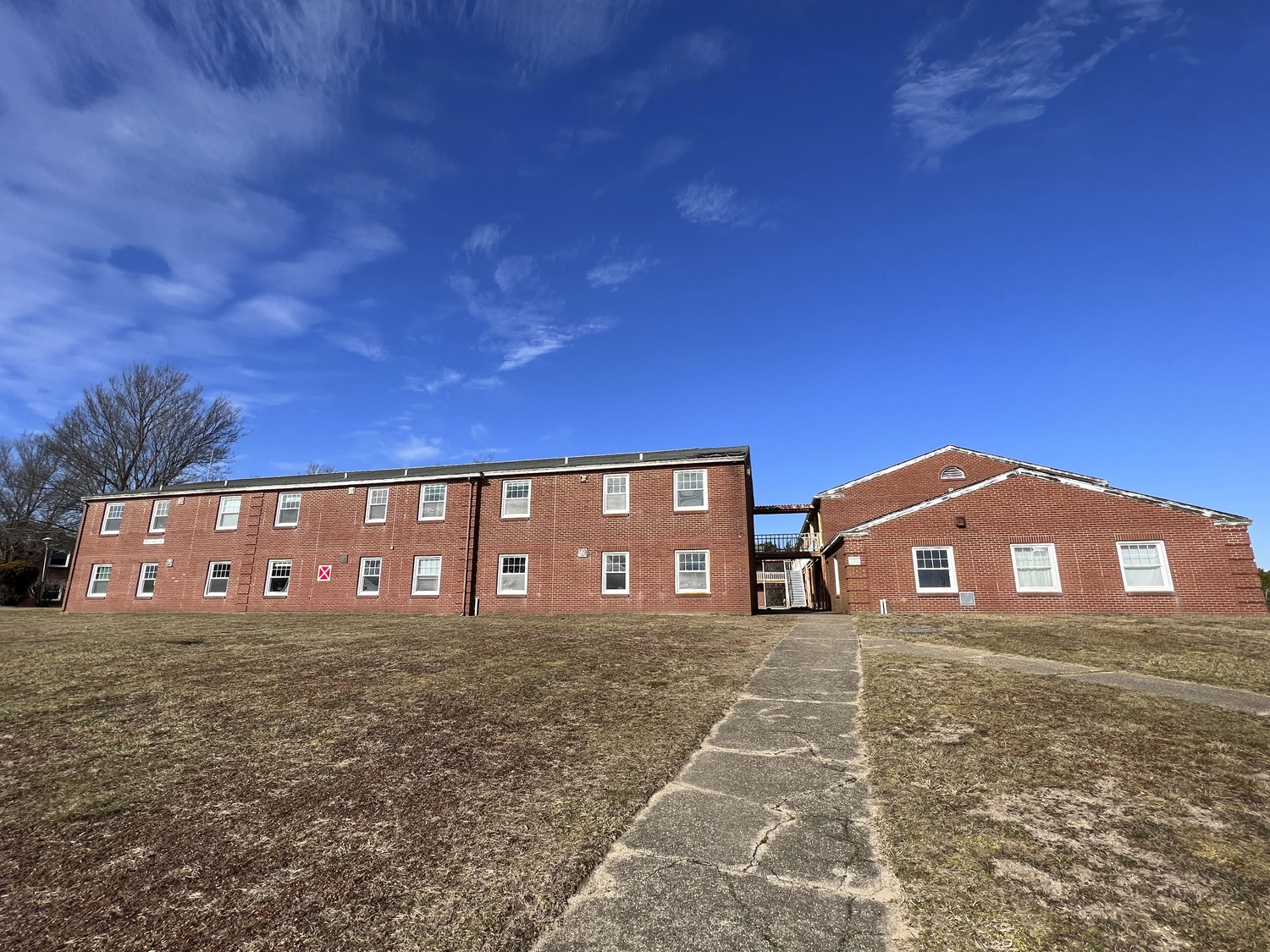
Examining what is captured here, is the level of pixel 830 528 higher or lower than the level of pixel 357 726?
higher

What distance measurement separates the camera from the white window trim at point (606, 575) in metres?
21.6

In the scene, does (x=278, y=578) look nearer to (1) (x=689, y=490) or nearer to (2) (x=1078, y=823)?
(1) (x=689, y=490)

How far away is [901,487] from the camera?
94.4ft

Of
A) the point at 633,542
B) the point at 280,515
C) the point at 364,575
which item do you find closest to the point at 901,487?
the point at 633,542

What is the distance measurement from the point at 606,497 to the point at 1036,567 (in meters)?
15.4

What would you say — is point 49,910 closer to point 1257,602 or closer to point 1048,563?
point 1048,563

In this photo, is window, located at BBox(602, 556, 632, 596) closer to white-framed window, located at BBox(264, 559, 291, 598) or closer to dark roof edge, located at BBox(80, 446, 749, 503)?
dark roof edge, located at BBox(80, 446, 749, 503)

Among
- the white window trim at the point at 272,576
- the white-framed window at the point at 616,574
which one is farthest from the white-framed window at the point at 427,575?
the white-framed window at the point at 616,574

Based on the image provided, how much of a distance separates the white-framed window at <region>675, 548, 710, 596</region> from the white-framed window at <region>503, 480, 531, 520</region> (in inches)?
268

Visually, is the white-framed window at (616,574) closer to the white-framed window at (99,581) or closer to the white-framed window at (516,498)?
the white-framed window at (516,498)

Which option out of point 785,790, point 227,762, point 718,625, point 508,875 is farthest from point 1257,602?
point 227,762

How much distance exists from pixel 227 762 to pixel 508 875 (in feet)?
11.6

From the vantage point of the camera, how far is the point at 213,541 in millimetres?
27172

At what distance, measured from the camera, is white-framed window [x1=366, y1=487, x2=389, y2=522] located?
81.8 ft
